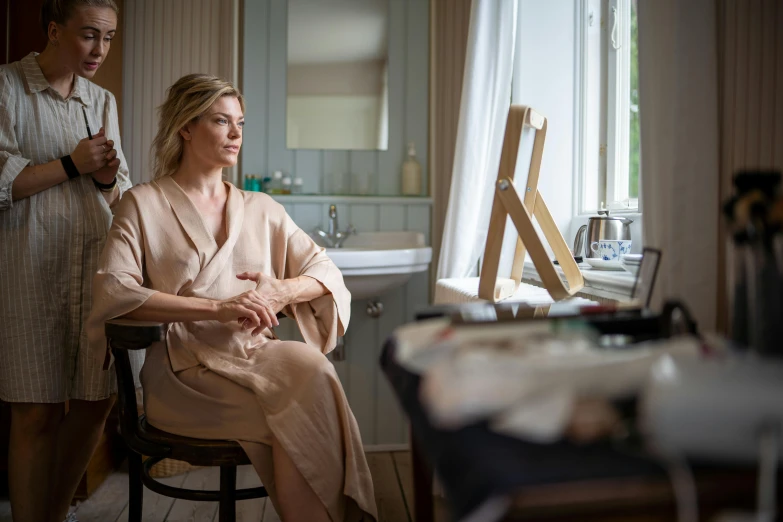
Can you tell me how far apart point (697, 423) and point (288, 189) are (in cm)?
235

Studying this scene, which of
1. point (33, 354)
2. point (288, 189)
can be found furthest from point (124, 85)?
point (33, 354)

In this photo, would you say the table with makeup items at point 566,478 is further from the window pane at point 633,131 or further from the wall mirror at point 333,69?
the wall mirror at point 333,69

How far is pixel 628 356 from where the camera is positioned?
0.65 metres

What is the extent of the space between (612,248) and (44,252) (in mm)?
1574

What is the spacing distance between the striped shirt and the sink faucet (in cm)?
93

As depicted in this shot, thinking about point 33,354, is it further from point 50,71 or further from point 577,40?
point 577,40

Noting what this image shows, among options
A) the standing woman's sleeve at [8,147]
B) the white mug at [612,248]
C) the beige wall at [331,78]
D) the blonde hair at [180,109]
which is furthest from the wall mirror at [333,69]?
the white mug at [612,248]

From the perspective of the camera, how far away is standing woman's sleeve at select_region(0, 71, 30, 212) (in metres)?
1.71

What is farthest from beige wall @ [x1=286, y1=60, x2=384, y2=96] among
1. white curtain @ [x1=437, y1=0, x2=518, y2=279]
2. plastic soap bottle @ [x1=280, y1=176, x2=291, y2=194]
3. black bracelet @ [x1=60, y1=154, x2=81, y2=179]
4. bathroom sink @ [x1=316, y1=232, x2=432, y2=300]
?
black bracelet @ [x1=60, y1=154, x2=81, y2=179]

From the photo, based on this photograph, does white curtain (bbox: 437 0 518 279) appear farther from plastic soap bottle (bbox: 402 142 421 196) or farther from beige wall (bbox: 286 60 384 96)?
beige wall (bbox: 286 60 384 96)

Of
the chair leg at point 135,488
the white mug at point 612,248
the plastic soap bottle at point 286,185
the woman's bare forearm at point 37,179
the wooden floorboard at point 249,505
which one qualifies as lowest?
the wooden floorboard at point 249,505

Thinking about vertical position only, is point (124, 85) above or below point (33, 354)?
above

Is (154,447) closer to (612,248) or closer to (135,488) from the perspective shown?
(135,488)

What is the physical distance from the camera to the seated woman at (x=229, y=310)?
148 cm
